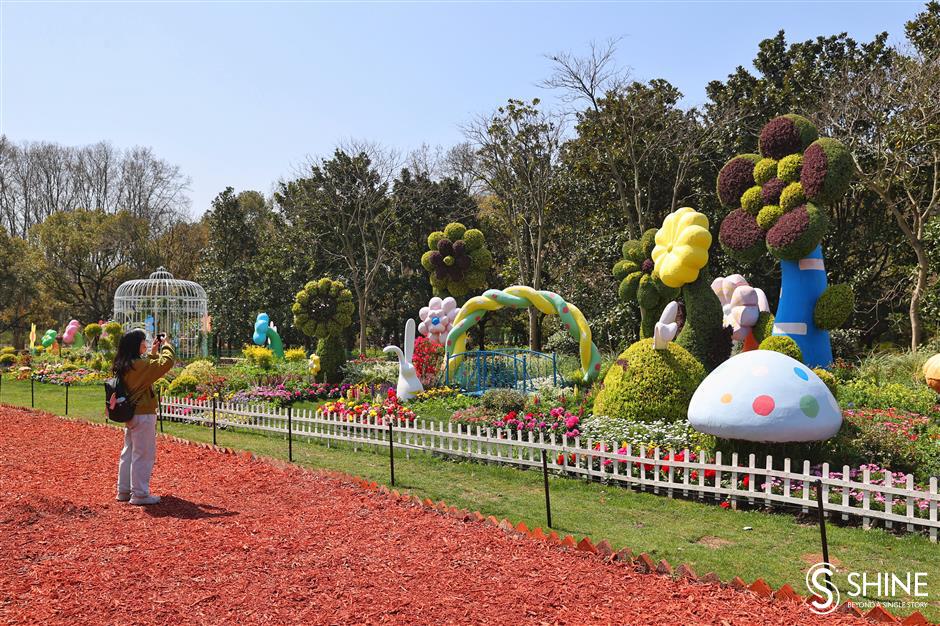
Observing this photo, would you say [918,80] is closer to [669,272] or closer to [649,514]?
[669,272]

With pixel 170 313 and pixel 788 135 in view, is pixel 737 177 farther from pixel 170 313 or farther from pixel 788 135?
pixel 170 313

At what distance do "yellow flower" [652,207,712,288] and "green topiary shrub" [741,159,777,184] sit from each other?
154 inches

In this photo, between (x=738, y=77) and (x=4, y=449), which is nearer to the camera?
(x=4, y=449)

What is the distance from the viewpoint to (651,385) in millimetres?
9461

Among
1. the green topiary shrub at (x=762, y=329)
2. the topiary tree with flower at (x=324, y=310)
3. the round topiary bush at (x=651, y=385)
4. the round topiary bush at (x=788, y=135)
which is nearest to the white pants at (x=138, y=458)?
the round topiary bush at (x=651, y=385)

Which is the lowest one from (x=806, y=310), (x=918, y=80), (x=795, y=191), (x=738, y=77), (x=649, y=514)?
(x=649, y=514)

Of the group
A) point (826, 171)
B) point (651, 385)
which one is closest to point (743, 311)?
point (826, 171)

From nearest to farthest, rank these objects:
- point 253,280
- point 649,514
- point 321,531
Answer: point 321,531, point 649,514, point 253,280

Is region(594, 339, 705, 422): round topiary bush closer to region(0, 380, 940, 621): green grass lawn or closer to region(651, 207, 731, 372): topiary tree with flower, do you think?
region(0, 380, 940, 621): green grass lawn

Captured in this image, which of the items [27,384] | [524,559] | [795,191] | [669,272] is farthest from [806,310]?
[27,384]

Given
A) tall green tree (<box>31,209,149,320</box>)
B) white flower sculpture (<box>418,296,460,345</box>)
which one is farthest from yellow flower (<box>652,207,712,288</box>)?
tall green tree (<box>31,209,149,320</box>)

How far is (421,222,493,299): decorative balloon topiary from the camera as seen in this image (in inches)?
928

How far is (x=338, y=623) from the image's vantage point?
4312 millimetres

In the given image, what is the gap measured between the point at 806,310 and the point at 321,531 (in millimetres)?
11326
